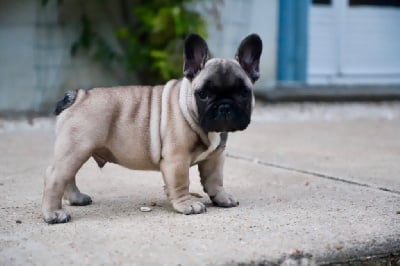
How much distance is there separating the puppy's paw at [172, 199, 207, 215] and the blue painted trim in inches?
230

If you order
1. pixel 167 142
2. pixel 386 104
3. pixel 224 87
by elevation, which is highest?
pixel 224 87

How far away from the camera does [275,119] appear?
790 centimetres

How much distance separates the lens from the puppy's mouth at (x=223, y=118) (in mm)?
3236

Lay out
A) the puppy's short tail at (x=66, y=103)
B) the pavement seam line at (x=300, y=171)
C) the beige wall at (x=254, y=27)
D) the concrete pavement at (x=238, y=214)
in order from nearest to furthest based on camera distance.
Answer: the concrete pavement at (x=238, y=214)
the puppy's short tail at (x=66, y=103)
the pavement seam line at (x=300, y=171)
the beige wall at (x=254, y=27)

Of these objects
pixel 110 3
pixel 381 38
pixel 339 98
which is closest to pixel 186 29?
pixel 110 3

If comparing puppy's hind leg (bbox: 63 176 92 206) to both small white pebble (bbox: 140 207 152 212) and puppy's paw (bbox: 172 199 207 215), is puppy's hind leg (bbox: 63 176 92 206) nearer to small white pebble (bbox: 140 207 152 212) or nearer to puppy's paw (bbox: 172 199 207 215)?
small white pebble (bbox: 140 207 152 212)

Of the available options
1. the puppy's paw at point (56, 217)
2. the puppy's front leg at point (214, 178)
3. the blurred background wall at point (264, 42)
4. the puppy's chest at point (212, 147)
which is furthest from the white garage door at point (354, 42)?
the puppy's paw at point (56, 217)

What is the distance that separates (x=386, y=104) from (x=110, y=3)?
149 inches

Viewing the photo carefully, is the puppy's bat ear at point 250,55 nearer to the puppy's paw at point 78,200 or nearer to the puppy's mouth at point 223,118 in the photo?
the puppy's mouth at point 223,118

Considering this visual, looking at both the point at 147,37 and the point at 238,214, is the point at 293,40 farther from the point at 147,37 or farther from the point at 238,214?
the point at 238,214

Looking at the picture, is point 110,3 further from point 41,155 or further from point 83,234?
point 83,234

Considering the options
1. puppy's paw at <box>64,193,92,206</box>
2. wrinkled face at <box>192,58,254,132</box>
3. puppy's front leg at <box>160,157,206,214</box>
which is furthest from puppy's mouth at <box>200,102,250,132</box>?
puppy's paw at <box>64,193,92,206</box>

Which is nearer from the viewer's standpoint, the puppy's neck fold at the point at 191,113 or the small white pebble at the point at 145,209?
the puppy's neck fold at the point at 191,113

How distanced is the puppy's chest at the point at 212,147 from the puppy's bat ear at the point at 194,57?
1.02 feet
